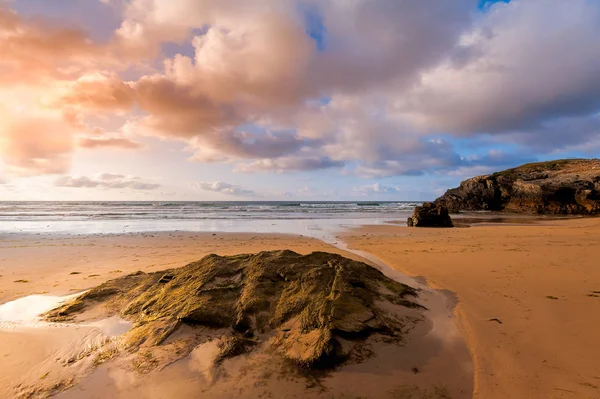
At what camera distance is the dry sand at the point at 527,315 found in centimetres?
307

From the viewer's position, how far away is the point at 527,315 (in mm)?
4656

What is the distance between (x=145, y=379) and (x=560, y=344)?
5.06m

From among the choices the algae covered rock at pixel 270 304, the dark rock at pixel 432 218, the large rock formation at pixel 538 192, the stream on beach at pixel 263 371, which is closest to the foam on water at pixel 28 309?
the algae covered rock at pixel 270 304

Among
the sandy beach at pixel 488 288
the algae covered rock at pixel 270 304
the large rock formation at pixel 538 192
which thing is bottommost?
the sandy beach at pixel 488 288

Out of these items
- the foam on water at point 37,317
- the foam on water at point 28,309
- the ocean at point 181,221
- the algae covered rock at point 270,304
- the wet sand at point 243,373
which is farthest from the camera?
the ocean at point 181,221

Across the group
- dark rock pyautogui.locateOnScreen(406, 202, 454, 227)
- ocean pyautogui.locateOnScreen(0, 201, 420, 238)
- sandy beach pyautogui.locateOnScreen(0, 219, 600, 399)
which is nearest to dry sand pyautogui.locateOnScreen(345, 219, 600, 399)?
sandy beach pyautogui.locateOnScreen(0, 219, 600, 399)

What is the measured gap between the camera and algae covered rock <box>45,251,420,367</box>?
3.53 m

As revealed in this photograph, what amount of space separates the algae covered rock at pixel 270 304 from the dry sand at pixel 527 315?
1.03 meters

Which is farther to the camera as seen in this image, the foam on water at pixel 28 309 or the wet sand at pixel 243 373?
the foam on water at pixel 28 309

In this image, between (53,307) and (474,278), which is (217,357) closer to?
(53,307)

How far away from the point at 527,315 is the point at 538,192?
43094mm

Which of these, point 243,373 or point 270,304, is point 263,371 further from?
point 270,304

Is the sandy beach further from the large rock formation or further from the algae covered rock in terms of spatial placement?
the large rock formation

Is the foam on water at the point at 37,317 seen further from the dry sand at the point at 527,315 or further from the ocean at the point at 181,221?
the ocean at the point at 181,221
